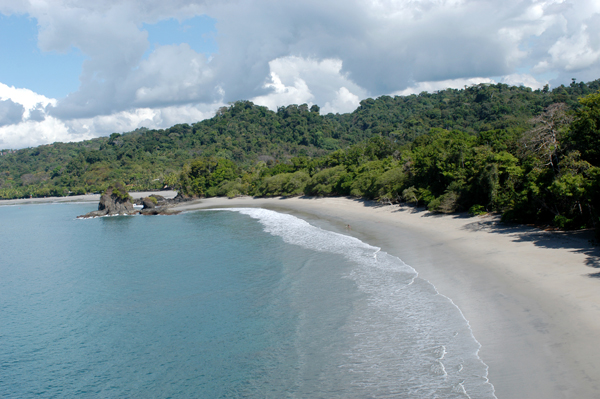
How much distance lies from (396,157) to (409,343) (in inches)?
1728

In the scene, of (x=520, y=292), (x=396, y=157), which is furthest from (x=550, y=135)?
(x=396, y=157)

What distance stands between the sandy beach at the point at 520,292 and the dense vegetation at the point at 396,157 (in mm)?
2690

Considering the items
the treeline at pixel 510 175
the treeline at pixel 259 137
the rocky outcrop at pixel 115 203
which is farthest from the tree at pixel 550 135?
the rocky outcrop at pixel 115 203

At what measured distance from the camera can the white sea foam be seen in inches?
366

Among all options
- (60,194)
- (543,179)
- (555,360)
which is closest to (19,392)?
(555,360)

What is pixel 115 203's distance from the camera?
6400cm

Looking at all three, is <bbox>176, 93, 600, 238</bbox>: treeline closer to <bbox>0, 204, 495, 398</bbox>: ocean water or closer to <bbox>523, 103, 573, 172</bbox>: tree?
<bbox>523, 103, 573, 172</bbox>: tree

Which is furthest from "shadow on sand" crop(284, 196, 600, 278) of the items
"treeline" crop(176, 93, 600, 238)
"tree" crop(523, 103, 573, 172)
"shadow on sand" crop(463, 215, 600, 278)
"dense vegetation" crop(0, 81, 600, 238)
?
"tree" crop(523, 103, 573, 172)

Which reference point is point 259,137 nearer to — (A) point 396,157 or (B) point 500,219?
(A) point 396,157

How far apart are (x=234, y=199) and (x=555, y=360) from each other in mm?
66193

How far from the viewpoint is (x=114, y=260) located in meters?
28.0

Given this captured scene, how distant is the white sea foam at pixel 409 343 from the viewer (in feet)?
30.5

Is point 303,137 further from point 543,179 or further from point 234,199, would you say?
point 543,179

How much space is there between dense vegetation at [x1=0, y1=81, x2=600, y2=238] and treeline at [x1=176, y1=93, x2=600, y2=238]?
79 mm
